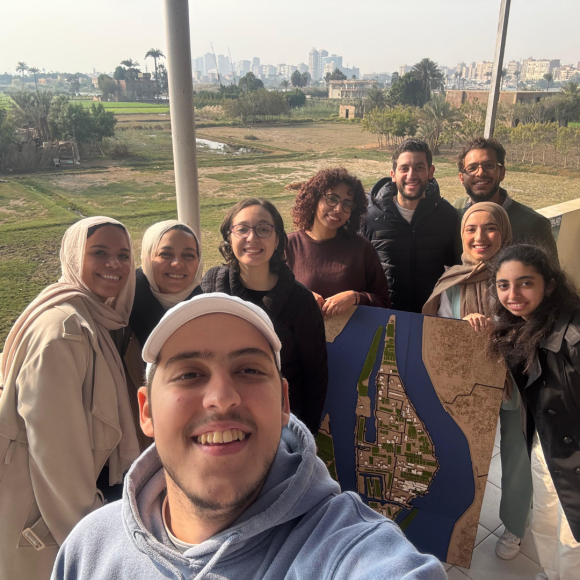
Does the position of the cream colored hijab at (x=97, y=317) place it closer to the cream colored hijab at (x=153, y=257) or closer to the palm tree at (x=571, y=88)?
the cream colored hijab at (x=153, y=257)

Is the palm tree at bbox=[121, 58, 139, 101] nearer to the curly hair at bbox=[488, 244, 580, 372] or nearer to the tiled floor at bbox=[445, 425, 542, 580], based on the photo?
the curly hair at bbox=[488, 244, 580, 372]

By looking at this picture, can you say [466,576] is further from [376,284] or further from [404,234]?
[404,234]

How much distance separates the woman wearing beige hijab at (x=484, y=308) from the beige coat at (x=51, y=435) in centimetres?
148

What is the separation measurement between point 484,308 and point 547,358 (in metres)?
0.34

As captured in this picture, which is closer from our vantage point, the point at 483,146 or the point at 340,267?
the point at 340,267

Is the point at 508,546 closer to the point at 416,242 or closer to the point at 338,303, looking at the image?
the point at 338,303

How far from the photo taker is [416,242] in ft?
7.97

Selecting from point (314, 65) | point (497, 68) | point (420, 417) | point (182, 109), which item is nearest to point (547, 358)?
point (420, 417)

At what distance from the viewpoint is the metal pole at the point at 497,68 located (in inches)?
144

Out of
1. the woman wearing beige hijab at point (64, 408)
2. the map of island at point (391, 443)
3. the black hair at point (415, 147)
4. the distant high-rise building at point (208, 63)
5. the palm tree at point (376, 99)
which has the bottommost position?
the map of island at point (391, 443)

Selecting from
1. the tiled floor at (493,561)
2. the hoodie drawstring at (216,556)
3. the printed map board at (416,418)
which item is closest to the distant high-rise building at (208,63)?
the printed map board at (416,418)

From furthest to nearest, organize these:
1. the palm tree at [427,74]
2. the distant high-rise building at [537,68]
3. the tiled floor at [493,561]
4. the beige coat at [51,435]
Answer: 1. the distant high-rise building at [537,68]
2. the palm tree at [427,74]
3. the tiled floor at [493,561]
4. the beige coat at [51,435]

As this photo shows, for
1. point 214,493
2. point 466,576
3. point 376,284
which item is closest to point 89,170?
point 376,284

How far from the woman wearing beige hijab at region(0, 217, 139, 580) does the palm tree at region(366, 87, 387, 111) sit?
8.14 ft
